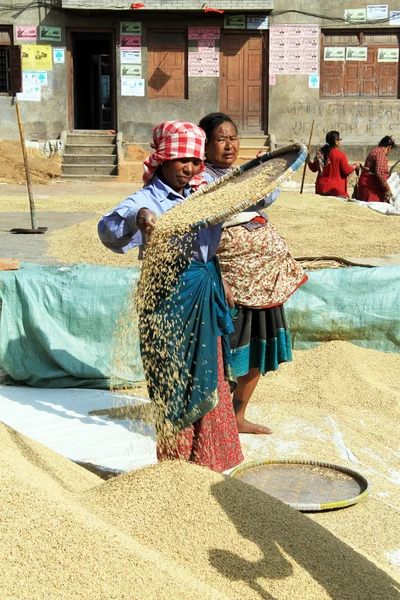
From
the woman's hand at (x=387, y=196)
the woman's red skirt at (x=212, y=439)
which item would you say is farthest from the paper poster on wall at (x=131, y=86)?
the woman's red skirt at (x=212, y=439)

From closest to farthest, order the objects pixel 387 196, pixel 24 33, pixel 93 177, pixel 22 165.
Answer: pixel 387 196 < pixel 22 165 < pixel 93 177 < pixel 24 33

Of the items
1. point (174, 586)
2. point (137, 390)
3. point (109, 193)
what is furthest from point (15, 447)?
point (109, 193)

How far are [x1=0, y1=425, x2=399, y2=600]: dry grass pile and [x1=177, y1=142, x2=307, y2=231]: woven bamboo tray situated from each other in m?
0.80

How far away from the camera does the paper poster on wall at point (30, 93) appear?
15633 millimetres

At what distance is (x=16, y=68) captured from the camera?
15008mm

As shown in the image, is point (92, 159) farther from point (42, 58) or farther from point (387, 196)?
point (387, 196)

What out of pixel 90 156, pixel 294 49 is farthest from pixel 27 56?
pixel 294 49

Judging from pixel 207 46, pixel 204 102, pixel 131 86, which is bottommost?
pixel 204 102

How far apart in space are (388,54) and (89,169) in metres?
6.30

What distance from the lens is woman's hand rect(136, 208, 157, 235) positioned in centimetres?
262

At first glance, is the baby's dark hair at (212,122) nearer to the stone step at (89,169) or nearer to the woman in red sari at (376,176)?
the woman in red sari at (376,176)

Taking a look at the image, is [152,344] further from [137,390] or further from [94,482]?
[137,390]

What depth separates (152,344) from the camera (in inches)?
109

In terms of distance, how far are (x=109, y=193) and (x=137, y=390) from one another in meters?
8.85
